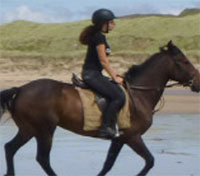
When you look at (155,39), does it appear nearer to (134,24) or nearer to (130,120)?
(134,24)

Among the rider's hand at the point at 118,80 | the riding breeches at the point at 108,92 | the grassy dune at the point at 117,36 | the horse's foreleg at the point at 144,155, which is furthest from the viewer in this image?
the grassy dune at the point at 117,36

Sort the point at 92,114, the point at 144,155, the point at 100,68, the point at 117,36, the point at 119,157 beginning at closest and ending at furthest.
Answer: the point at 144,155
the point at 92,114
the point at 100,68
the point at 119,157
the point at 117,36

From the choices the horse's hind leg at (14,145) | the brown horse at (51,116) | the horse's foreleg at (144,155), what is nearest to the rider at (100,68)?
the brown horse at (51,116)

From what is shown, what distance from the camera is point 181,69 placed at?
11.4 m

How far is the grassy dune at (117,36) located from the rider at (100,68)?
133ft

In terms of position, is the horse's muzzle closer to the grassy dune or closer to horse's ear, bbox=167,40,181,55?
horse's ear, bbox=167,40,181,55

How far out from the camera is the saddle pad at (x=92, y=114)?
35.4ft

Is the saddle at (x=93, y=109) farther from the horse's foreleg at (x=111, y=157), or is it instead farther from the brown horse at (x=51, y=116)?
the horse's foreleg at (x=111, y=157)

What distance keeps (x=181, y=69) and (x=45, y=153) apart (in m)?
2.30

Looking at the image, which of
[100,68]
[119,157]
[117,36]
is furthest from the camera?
[117,36]

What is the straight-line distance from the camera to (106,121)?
35.3 feet

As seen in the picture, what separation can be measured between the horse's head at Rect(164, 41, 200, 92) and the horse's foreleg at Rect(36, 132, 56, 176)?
2.05 metres

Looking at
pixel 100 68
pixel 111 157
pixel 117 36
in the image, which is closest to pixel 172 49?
pixel 100 68

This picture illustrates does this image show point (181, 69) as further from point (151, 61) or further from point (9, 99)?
point (9, 99)
